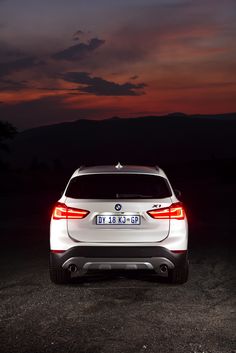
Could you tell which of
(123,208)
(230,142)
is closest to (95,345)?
(123,208)

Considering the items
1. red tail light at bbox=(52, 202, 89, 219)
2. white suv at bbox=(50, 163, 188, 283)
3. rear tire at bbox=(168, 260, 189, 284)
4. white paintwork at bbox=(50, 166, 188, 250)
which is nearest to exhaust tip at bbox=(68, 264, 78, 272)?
white suv at bbox=(50, 163, 188, 283)

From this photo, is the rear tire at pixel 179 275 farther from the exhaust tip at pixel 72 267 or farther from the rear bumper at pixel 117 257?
the exhaust tip at pixel 72 267

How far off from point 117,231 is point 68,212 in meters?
0.64

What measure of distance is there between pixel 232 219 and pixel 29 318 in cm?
1104

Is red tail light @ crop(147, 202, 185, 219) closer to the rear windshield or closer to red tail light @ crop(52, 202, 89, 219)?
the rear windshield

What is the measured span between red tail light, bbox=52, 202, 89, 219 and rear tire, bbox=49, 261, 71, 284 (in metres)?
0.68

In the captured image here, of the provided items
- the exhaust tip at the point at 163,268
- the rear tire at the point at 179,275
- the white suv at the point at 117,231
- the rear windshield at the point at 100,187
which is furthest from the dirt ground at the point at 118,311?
the rear windshield at the point at 100,187

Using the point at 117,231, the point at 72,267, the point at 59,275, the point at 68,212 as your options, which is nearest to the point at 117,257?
the point at 117,231

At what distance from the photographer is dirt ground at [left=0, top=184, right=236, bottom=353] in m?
5.69

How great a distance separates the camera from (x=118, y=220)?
7.88m

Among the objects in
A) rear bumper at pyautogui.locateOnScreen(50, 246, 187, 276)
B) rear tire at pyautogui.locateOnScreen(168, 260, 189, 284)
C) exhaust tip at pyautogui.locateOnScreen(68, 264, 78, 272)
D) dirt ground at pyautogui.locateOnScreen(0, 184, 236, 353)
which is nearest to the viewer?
dirt ground at pyautogui.locateOnScreen(0, 184, 236, 353)

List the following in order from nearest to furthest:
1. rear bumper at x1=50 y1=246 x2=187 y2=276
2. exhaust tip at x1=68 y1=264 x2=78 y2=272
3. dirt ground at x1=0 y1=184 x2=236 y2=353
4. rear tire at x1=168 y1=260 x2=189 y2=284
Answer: dirt ground at x1=0 y1=184 x2=236 y2=353, rear bumper at x1=50 y1=246 x2=187 y2=276, exhaust tip at x1=68 y1=264 x2=78 y2=272, rear tire at x1=168 y1=260 x2=189 y2=284

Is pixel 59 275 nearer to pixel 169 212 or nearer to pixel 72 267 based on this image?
pixel 72 267

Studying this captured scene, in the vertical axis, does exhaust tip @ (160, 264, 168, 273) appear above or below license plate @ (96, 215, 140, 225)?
below
